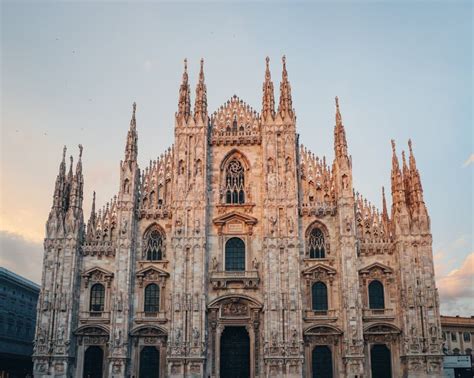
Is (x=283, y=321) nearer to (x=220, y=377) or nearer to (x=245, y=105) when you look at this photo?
(x=220, y=377)

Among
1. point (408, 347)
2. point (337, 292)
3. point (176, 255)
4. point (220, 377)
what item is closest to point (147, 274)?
point (176, 255)

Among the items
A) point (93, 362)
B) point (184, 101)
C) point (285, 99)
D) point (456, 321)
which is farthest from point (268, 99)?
point (456, 321)

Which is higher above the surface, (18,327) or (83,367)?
(18,327)

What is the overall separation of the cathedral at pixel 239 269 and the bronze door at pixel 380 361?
0.07 m

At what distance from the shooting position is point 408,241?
40312mm

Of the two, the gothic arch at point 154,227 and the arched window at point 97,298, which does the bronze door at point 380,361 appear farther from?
the arched window at point 97,298

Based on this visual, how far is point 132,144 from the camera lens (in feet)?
144

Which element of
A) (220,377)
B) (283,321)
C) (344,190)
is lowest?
(220,377)

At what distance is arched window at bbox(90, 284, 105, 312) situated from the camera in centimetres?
4131

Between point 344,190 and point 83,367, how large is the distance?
22246 millimetres

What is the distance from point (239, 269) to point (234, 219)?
366 cm

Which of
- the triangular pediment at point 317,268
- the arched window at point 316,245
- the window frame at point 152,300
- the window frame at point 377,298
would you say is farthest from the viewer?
the arched window at point 316,245

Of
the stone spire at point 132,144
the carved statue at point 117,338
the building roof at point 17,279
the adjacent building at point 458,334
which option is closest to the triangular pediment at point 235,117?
the stone spire at point 132,144

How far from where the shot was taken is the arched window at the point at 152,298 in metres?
41.1
